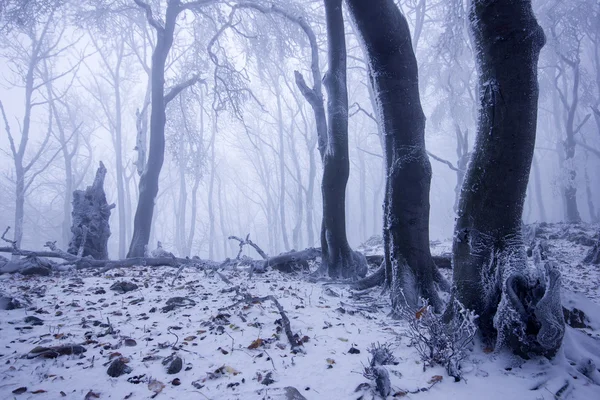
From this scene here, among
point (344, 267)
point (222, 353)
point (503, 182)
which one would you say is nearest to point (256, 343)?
point (222, 353)

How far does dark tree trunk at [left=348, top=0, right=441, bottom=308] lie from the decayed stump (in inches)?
Result: 263

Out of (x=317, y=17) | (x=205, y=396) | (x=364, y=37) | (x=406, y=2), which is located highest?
(x=406, y=2)

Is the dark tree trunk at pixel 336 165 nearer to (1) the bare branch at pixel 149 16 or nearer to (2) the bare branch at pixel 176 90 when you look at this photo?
(2) the bare branch at pixel 176 90

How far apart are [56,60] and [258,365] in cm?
1996

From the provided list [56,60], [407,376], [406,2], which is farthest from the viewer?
[56,60]

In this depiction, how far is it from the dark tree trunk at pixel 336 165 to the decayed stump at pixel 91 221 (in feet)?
18.0

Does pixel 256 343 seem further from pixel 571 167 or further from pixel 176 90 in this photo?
pixel 571 167

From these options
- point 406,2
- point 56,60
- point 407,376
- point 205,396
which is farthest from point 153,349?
point 56,60

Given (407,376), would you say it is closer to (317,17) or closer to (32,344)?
(32,344)

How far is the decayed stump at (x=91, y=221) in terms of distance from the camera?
664 cm

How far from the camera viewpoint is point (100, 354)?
207 centimetres

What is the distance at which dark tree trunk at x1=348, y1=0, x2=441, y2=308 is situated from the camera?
309cm

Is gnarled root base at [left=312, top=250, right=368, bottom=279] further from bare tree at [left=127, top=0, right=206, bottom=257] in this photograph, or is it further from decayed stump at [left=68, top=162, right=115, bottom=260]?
decayed stump at [left=68, top=162, right=115, bottom=260]

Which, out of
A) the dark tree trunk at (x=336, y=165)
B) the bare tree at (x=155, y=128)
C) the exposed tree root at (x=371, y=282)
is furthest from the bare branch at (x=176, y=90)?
the exposed tree root at (x=371, y=282)
